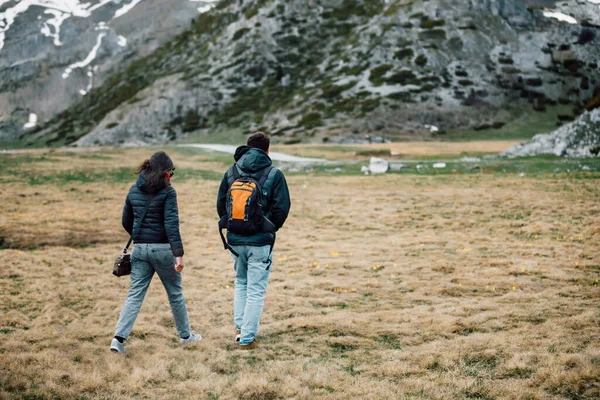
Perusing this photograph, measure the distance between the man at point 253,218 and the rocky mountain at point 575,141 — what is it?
38596mm

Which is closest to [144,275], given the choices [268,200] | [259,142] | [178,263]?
[178,263]

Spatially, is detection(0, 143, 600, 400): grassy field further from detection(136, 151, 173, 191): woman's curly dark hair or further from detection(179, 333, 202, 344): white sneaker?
detection(136, 151, 173, 191): woman's curly dark hair

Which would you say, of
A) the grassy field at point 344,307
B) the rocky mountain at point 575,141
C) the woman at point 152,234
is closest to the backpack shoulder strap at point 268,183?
the woman at point 152,234

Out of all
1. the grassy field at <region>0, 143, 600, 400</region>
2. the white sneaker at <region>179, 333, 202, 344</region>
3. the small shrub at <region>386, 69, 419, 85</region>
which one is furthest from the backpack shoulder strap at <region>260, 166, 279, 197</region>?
the small shrub at <region>386, 69, 419, 85</region>

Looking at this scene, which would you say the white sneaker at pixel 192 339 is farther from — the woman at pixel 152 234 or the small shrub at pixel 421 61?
the small shrub at pixel 421 61

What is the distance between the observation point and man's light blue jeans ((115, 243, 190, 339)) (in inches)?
310

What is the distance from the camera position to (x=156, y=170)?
7.75 m

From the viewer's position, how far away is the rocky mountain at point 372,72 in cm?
10138

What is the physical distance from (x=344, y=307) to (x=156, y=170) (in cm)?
502

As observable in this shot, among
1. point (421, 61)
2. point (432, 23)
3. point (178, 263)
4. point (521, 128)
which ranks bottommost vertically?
point (178, 263)

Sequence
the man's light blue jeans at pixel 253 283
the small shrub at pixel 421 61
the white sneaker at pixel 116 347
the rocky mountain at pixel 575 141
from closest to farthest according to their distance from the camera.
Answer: the white sneaker at pixel 116 347, the man's light blue jeans at pixel 253 283, the rocky mountain at pixel 575 141, the small shrub at pixel 421 61

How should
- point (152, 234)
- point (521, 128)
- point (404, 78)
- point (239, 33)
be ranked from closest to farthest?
point (152, 234) → point (521, 128) → point (404, 78) → point (239, 33)

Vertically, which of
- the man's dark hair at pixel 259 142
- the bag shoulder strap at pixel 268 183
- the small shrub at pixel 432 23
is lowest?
the bag shoulder strap at pixel 268 183

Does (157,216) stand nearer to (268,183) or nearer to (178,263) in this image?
(178,263)
